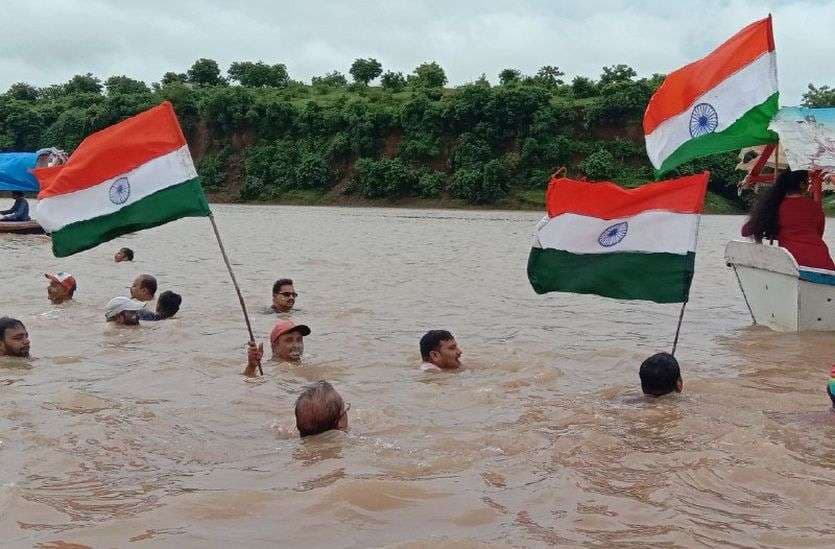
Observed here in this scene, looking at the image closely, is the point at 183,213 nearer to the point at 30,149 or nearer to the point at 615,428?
the point at 615,428

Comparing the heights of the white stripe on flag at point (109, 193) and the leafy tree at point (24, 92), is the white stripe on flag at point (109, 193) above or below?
below

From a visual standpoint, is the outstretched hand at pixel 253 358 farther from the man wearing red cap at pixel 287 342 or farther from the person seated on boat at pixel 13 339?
the person seated on boat at pixel 13 339

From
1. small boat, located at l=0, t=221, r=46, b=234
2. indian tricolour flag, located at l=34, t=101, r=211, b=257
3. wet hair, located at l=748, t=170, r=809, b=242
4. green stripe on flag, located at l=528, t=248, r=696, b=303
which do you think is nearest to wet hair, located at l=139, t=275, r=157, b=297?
indian tricolour flag, located at l=34, t=101, r=211, b=257

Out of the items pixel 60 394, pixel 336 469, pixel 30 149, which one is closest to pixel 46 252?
pixel 60 394

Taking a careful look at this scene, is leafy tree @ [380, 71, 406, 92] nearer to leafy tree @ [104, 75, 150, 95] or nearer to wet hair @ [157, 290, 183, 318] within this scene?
leafy tree @ [104, 75, 150, 95]

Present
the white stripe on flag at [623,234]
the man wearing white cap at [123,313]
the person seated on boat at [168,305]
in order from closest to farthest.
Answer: the white stripe on flag at [623,234]
the man wearing white cap at [123,313]
the person seated on boat at [168,305]

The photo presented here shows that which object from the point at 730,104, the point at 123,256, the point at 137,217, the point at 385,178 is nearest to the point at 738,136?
the point at 730,104

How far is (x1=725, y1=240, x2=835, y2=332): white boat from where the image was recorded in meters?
9.51

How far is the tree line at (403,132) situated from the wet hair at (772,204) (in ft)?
126

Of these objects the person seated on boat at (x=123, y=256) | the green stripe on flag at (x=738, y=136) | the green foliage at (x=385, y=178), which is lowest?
the person seated on boat at (x=123, y=256)

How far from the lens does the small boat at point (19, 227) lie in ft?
76.8

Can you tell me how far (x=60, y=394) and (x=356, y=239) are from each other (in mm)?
19145

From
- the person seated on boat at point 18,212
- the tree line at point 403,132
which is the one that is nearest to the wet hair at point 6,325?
the person seated on boat at point 18,212

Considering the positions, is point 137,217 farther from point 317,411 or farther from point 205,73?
point 205,73
